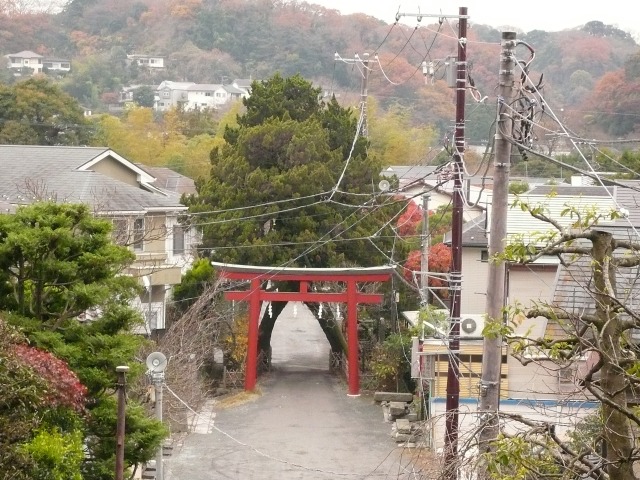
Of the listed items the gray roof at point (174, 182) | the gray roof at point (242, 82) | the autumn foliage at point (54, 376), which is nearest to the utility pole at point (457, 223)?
the autumn foliage at point (54, 376)

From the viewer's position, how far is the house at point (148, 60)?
128m

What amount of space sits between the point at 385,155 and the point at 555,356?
61547 millimetres

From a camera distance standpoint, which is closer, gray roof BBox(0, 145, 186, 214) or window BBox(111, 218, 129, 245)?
window BBox(111, 218, 129, 245)

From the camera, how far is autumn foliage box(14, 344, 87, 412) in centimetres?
1298

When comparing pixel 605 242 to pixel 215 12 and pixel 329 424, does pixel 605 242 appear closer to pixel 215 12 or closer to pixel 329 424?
pixel 329 424

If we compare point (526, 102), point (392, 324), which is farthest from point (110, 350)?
point (392, 324)

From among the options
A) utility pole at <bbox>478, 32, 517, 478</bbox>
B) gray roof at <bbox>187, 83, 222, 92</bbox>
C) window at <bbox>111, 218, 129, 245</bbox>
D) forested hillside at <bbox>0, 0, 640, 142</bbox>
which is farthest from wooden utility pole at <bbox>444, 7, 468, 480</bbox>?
gray roof at <bbox>187, 83, 222, 92</bbox>

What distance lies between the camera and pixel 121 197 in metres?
28.9

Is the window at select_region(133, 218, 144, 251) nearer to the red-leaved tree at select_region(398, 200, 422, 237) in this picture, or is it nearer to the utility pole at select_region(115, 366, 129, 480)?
the red-leaved tree at select_region(398, 200, 422, 237)

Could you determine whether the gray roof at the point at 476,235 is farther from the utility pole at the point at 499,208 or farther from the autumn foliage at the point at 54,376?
the utility pole at the point at 499,208

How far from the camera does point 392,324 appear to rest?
1206 inches

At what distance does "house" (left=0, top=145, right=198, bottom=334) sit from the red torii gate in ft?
6.80

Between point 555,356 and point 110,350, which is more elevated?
point 555,356

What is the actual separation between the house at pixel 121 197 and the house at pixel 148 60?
3838 inches
